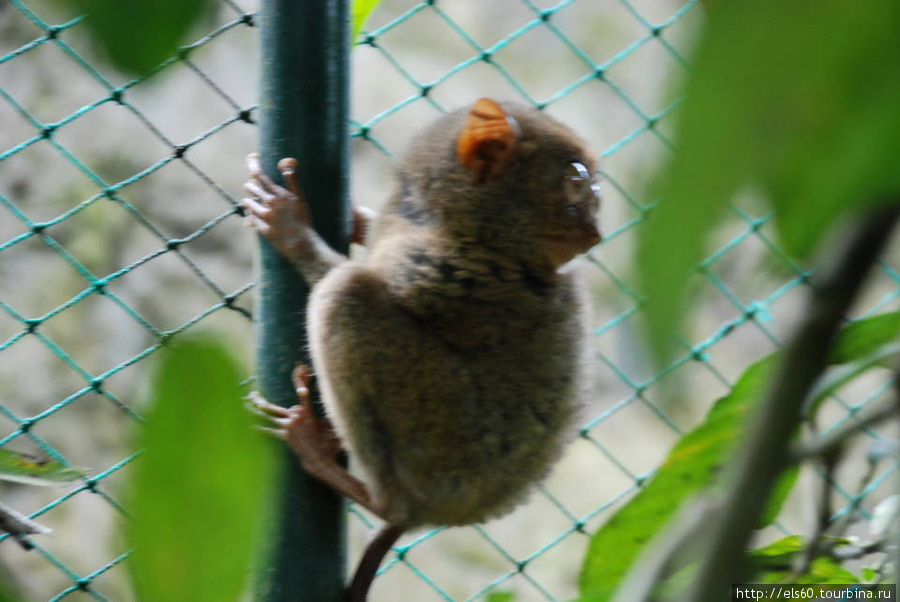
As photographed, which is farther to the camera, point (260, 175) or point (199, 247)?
point (199, 247)

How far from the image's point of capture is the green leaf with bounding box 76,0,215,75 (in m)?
0.44

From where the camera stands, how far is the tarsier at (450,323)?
90.8 inches

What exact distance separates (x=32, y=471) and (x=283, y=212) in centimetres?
87

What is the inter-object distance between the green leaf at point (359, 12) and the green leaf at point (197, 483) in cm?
189

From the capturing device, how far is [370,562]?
240 cm

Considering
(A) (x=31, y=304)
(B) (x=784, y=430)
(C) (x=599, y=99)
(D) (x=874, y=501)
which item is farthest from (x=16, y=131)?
(D) (x=874, y=501)

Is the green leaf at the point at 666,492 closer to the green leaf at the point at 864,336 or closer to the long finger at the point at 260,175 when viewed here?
the green leaf at the point at 864,336

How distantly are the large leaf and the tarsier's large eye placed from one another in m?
2.25

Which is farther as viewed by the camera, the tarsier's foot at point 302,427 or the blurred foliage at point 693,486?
the tarsier's foot at point 302,427

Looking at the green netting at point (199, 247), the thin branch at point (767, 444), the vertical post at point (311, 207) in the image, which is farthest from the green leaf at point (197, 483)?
the green netting at point (199, 247)

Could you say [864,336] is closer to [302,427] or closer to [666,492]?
[666,492]

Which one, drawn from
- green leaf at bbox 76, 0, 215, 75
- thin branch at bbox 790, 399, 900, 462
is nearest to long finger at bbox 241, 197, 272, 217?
thin branch at bbox 790, 399, 900, 462

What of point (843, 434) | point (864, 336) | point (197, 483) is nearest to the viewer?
point (197, 483)

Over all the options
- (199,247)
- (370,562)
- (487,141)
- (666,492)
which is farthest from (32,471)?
(199,247)
